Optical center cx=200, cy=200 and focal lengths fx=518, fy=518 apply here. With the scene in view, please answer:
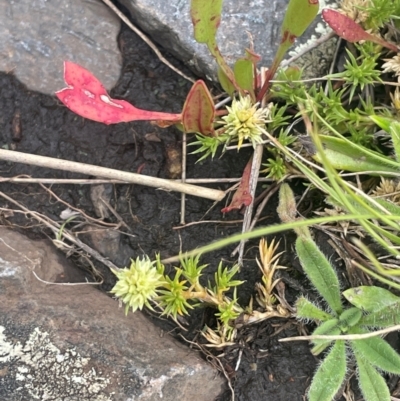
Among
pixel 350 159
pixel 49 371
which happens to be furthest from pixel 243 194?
pixel 49 371

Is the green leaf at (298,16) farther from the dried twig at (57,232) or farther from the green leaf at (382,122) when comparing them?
the dried twig at (57,232)

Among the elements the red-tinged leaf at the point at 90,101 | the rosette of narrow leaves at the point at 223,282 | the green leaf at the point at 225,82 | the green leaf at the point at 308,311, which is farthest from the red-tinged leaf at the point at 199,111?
the green leaf at the point at 308,311

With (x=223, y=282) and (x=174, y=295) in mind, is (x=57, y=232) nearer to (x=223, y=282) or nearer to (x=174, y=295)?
(x=174, y=295)

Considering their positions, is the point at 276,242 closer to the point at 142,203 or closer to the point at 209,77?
the point at 142,203

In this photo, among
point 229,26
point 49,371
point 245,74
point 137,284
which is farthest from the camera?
point 229,26

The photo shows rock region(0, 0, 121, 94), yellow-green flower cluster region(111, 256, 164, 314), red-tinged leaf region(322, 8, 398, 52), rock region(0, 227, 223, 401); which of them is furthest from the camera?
rock region(0, 0, 121, 94)

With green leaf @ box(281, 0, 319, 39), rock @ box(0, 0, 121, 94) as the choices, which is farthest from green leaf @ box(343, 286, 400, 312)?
rock @ box(0, 0, 121, 94)

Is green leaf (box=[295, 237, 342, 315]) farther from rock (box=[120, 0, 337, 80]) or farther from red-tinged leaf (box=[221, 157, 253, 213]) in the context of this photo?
rock (box=[120, 0, 337, 80])
